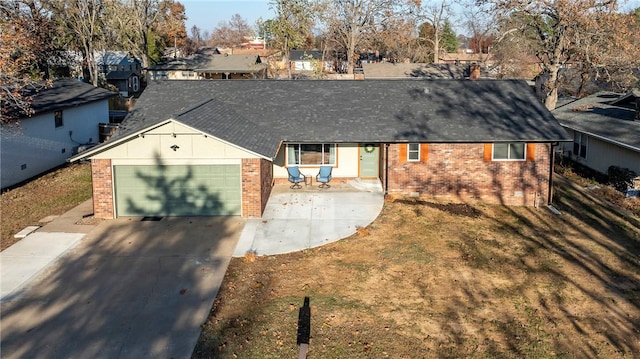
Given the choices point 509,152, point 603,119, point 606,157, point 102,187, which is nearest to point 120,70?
point 102,187

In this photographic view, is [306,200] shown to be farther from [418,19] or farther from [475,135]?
[418,19]

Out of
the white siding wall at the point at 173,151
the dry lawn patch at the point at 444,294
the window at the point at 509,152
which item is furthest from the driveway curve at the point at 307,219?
the window at the point at 509,152


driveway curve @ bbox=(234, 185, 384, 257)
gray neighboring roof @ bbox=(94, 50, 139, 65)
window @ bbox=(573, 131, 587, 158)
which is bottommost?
driveway curve @ bbox=(234, 185, 384, 257)

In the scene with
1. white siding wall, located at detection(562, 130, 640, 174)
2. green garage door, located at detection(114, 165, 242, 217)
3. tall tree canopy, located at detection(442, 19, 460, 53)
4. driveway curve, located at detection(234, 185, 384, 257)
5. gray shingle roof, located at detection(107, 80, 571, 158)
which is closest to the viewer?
driveway curve, located at detection(234, 185, 384, 257)

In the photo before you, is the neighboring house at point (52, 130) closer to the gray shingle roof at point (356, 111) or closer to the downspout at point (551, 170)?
the gray shingle roof at point (356, 111)

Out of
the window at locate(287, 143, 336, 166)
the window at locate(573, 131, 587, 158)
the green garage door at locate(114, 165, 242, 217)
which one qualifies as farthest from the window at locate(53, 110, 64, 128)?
the window at locate(573, 131, 587, 158)

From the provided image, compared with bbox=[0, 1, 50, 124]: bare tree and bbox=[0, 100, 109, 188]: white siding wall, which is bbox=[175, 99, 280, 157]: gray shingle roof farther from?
bbox=[0, 100, 109, 188]: white siding wall

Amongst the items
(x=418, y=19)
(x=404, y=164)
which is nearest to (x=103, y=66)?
(x=418, y=19)

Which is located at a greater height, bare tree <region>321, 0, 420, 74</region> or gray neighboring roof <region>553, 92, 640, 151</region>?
bare tree <region>321, 0, 420, 74</region>
